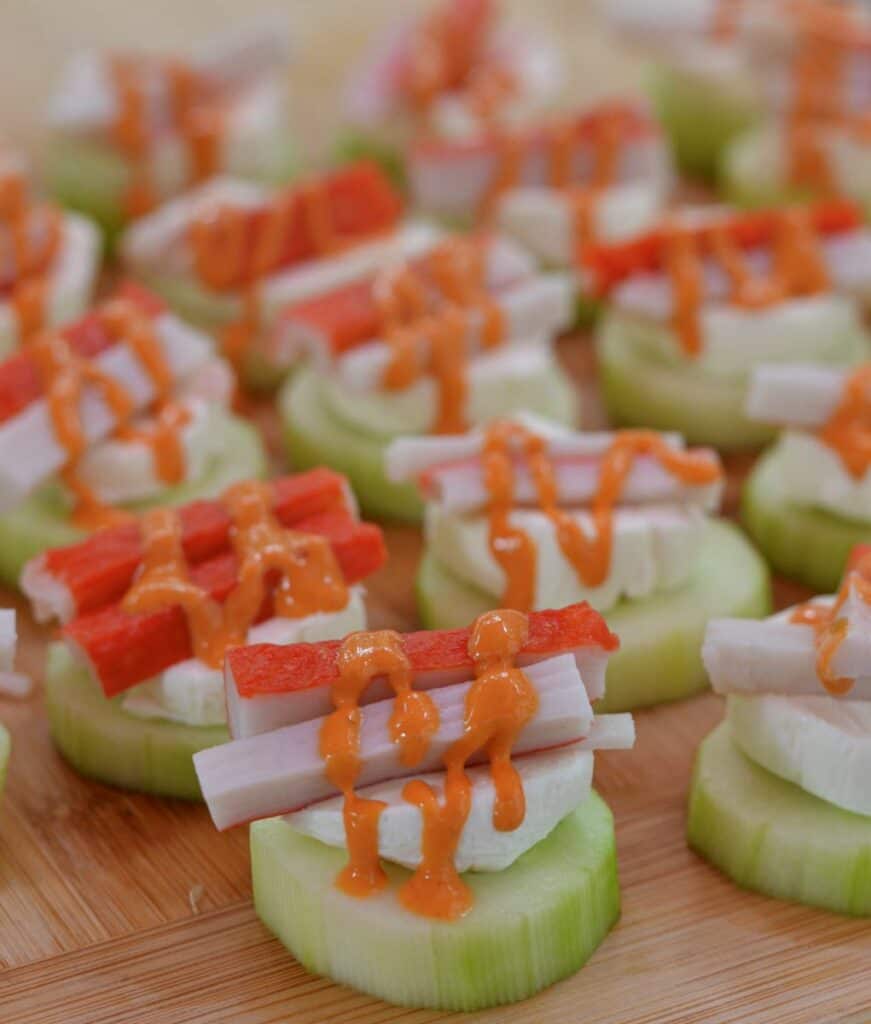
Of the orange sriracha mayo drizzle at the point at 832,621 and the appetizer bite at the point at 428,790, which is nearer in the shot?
the appetizer bite at the point at 428,790

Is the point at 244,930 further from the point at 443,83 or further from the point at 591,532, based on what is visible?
the point at 443,83

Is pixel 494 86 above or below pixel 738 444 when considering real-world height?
above

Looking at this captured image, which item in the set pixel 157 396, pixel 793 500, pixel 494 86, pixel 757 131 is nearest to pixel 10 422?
pixel 157 396

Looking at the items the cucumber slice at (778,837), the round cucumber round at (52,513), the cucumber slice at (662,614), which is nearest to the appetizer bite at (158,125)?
the round cucumber round at (52,513)

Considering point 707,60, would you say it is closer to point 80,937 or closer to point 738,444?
point 738,444

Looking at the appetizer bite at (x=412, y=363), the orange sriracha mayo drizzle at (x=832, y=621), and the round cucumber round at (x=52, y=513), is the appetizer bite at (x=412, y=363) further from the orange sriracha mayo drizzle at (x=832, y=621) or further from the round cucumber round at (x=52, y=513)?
the orange sriracha mayo drizzle at (x=832, y=621)

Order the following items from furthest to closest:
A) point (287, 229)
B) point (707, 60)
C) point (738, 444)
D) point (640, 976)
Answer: point (707, 60) < point (287, 229) < point (738, 444) < point (640, 976)

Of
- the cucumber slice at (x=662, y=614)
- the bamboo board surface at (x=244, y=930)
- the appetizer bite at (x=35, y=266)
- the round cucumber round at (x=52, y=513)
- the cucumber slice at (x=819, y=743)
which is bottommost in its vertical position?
the bamboo board surface at (x=244, y=930)
